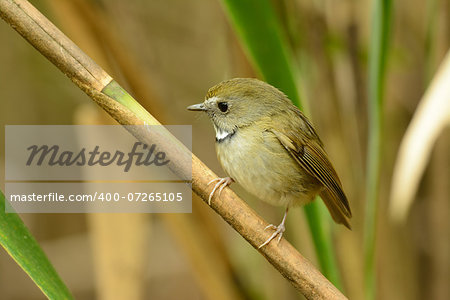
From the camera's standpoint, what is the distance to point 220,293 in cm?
210

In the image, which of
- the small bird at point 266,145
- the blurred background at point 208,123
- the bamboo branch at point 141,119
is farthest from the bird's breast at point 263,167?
the bamboo branch at point 141,119

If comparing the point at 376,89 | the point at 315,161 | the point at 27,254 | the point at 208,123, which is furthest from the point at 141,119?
the point at 208,123

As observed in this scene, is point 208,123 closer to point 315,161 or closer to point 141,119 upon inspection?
point 315,161

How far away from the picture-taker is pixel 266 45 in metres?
1.47

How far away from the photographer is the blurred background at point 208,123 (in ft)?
6.82

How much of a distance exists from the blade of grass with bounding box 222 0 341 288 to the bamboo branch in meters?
0.17

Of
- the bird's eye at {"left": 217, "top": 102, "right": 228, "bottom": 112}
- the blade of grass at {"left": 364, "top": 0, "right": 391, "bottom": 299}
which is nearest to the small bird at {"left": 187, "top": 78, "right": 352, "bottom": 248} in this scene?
the bird's eye at {"left": 217, "top": 102, "right": 228, "bottom": 112}

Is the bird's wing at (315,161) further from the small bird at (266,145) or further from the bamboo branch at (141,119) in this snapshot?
the bamboo branch at (141,119)

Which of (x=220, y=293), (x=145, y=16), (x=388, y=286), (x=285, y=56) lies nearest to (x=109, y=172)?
(x=220, y=293)

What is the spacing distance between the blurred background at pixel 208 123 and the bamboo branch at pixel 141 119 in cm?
54

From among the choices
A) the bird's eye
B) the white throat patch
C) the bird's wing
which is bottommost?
the bird's wing

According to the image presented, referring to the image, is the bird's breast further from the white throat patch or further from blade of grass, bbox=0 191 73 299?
blade of grass, bbox=0 191 73 299

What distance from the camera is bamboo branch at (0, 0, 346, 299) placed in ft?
3.95

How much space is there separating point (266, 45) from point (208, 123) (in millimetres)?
2580
